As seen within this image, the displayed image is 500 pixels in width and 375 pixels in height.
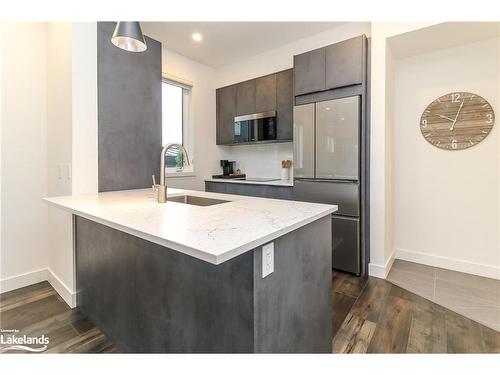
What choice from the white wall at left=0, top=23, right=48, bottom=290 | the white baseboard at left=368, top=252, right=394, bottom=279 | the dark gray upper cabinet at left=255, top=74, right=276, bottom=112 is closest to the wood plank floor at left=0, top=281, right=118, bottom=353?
the white wall at left=0, top=23, right=48, bottom=290

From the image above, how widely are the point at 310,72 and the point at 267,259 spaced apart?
249cm

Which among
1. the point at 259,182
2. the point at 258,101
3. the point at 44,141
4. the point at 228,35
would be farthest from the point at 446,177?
the point at 44,141

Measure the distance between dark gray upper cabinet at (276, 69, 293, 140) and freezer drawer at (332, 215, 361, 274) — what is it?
1293 millimetres

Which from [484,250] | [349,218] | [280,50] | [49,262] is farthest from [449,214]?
[49,262]

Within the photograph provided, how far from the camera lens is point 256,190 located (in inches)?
135

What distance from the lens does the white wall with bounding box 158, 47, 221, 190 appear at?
3.82 meters

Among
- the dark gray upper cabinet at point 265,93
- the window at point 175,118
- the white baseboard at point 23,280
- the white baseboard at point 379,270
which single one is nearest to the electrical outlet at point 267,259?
the white baseboard at point 379,270

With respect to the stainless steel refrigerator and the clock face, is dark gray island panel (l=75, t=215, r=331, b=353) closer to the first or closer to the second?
the stainless steel refrigerator

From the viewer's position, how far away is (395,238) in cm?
319

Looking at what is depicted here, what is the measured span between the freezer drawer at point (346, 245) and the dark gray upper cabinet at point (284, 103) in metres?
1.29

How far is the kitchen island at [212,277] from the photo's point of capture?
3.24 feet

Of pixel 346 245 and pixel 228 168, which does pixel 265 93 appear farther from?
pixel 346 245

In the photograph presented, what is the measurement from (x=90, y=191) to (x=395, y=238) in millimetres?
3297
